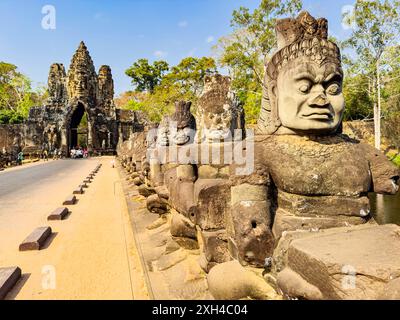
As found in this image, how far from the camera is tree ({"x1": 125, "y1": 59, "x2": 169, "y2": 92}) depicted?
47.2 metres

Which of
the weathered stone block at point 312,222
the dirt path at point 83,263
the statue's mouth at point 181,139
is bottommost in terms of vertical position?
the dirt path at point 83,263

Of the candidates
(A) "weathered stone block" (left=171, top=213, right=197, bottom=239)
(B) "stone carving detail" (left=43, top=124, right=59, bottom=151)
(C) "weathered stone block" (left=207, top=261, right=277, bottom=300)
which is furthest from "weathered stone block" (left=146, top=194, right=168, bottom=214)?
(B) "stone carving detail" (left=43, top=124, right=59, bottom=151)

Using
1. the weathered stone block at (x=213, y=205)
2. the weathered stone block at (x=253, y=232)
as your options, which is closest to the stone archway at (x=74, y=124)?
the weathered stone block at (x=213, y=205)

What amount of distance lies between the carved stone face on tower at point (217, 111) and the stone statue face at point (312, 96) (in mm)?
1555

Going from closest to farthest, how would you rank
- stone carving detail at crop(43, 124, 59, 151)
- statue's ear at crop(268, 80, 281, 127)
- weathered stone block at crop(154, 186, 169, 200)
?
statue's ear at crop(268, 80, 281, 127) → weathered stone block at crop(154, 186, 169, 200) → stone carving detail at crop(43, 124, 59, 151)

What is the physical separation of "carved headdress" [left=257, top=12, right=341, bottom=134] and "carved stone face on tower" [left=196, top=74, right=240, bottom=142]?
47.9 inches

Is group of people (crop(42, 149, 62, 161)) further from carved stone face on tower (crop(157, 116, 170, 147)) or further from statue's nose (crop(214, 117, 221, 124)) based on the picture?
statue's nose (crop(214, 117, 221, 124))

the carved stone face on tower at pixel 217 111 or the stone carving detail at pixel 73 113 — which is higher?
the stone carving detail at pixel 73 113

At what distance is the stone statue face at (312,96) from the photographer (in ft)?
7.32

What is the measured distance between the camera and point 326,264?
1.58 meters

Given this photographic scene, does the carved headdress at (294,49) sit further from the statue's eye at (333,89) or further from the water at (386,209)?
the water at (386,209)
